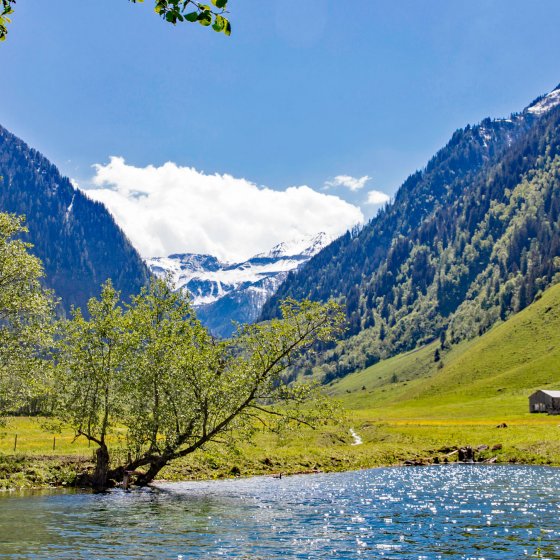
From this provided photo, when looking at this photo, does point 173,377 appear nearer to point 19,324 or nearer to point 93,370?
point 93,370

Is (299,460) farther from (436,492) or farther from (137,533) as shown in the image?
Answer: (137,533)

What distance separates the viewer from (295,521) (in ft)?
109

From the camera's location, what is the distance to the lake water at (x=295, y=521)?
82.6 ft

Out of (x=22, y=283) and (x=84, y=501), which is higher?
(x=22, y=283)

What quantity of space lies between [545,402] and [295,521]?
14577cm

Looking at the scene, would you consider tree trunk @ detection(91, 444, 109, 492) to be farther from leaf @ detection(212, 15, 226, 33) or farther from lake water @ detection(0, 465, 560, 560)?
leaf @ detection(212, 15, 226, 33)

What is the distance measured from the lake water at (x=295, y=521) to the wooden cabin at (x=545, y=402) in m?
114

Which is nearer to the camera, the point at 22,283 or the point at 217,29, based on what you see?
the point at 217,29

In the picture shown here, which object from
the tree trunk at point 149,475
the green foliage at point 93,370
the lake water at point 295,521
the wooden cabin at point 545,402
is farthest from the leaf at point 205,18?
the wooden cabin at point 545,402

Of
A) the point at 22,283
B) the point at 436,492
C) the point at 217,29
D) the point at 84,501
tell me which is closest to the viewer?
the point at 217,29

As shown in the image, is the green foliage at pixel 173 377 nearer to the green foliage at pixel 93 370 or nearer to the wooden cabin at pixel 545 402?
the green foliage at pixel 93 370

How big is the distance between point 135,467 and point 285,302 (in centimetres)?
2107

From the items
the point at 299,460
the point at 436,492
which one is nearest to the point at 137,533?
the point at 436,492

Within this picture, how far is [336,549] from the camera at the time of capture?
2564 cm
